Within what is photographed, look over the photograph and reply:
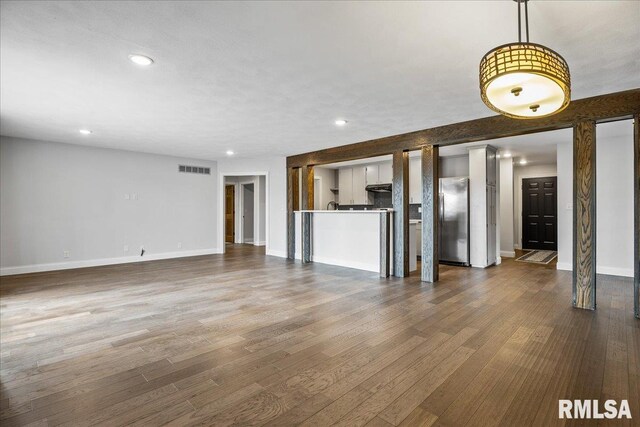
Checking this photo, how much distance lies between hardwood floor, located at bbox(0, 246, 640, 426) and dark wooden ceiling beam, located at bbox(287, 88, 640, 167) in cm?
214

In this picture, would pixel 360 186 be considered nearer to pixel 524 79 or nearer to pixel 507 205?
pixel 507 205

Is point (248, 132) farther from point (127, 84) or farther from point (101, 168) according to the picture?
point (101, 168)

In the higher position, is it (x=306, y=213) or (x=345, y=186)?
(x=345, y=186)

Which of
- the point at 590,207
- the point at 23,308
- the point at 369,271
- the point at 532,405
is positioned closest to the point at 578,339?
the point at 532,405

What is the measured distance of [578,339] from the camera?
2.74 m

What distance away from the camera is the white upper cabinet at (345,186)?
9.25m

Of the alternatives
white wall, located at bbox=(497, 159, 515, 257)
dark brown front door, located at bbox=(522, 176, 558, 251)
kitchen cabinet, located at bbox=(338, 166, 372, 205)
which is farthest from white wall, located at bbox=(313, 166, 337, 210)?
dark brown front door, located at bbox=(522, 176, 558, 251)

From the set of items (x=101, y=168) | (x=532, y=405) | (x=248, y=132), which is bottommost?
(x=532, y=405)

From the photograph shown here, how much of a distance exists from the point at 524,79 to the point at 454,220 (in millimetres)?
5322

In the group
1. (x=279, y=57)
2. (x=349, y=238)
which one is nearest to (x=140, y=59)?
(x=279, y=57)

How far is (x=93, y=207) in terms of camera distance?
650 cm

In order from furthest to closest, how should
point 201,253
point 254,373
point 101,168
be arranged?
1. point 201,253
2. point 101,168
3. point 254,373

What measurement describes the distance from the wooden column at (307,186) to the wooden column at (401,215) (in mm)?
2297

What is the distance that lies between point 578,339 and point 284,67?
3486mm
